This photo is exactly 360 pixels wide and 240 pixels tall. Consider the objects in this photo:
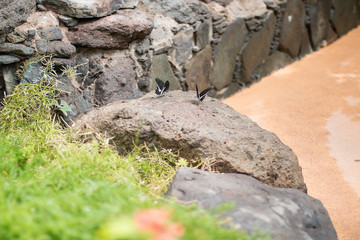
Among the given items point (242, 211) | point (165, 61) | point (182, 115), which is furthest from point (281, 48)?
point (242, 211)

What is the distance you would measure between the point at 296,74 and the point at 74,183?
4.55 meters

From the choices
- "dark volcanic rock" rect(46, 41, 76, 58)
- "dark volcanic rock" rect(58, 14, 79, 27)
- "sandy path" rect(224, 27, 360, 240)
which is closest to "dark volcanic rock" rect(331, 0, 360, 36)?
"sandy path" rect(224, 27, 360, 240)

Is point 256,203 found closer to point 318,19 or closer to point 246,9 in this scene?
point 246,9

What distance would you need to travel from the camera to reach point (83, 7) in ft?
10.1

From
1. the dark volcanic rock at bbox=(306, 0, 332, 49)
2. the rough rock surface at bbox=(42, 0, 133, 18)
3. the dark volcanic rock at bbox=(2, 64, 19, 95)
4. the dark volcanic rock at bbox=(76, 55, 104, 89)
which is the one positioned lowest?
the dark volcanic rock at bbox=(306, 0, 332, 49)

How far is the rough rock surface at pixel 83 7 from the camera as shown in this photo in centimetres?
301

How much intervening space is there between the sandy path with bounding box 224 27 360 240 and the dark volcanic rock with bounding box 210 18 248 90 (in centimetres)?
28

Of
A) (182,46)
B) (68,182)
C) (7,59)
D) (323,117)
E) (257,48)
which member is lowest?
(323,117)

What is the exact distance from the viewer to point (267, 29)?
544cm

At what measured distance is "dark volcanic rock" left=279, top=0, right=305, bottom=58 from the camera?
5.80 meters

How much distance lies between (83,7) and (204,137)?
1372 millimetres

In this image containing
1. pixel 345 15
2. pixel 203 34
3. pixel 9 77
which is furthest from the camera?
pixel 345 15

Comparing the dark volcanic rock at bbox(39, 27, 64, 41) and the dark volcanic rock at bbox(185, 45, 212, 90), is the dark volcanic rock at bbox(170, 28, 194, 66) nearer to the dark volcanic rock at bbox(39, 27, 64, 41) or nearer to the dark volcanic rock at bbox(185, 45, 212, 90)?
the dark volcanic rock at bbox(185, 45, 212, 90)

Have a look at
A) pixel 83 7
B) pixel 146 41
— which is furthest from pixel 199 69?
pixel 83 7
